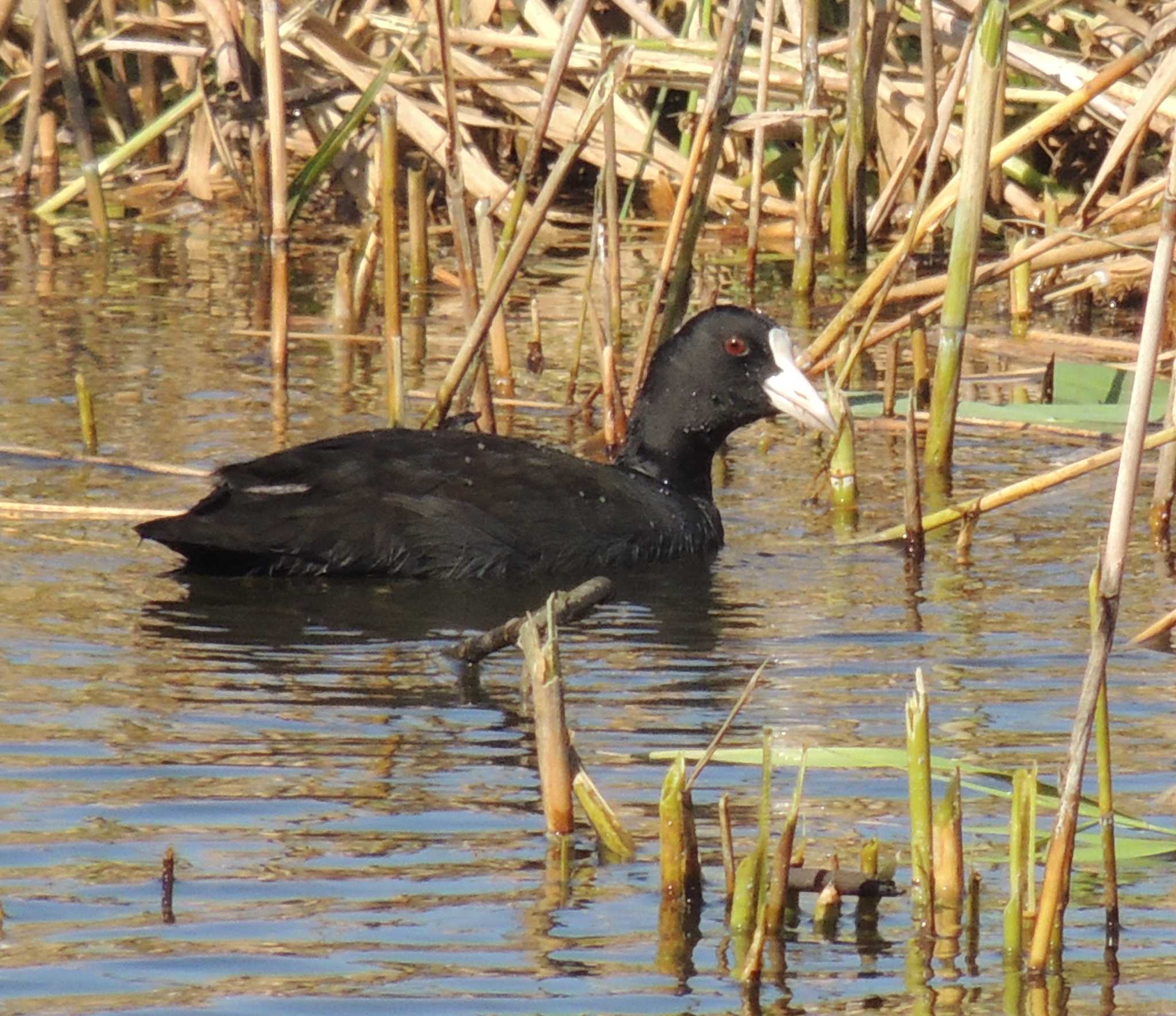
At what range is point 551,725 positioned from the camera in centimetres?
340

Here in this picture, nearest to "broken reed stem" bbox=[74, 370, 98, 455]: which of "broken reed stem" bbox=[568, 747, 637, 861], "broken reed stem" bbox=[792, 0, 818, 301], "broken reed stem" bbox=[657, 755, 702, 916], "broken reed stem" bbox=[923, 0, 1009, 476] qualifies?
"broken reed stem" bbox=[923, 0, 1009, 476]

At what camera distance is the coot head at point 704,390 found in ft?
21.6

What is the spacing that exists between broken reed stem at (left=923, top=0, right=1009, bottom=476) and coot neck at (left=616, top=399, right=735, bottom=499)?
0.79 m

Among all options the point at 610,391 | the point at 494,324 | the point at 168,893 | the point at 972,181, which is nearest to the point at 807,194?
the point at 494,324

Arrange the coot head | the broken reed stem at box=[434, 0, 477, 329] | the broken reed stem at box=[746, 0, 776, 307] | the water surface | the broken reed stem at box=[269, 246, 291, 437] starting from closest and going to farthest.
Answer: the water surface, the broken reed stem at box=[434, 0, 477, 329], the coot head, the broken reed stem at box=[269, 246, 291, 437], the broken reed stem at box=[746, 0, 776, 307]

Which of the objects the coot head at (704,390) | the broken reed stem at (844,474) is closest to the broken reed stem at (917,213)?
the broken reed stem at (844,474)

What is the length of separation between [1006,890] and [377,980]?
955 mm

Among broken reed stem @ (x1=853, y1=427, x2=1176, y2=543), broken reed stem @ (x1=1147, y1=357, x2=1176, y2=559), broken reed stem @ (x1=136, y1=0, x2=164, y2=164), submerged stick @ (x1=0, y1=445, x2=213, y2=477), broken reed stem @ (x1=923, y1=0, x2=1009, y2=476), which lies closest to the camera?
broken reed stem @ (x1=853, y1=427, x2=1176, y2=543)

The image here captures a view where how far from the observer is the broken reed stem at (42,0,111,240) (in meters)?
10.3

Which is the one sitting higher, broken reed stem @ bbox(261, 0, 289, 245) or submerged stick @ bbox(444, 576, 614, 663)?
broken reed stem @ bbox(261, 0, 289, 245)

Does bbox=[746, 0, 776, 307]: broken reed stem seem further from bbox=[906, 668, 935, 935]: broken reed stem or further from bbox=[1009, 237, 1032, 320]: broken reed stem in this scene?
bbox=[906, 668, 935, 935]: broken reed stem

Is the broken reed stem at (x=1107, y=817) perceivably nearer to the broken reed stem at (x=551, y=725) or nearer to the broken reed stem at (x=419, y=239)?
the broken reed stem at (x=551, y=725)

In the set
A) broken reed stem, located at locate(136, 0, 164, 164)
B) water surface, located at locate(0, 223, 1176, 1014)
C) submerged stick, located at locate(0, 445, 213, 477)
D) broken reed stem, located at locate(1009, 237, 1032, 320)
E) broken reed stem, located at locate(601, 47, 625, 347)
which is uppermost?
broken reed stem, located at locate(136, 0, 164, 164)

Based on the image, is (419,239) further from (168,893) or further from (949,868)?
(949,868)
